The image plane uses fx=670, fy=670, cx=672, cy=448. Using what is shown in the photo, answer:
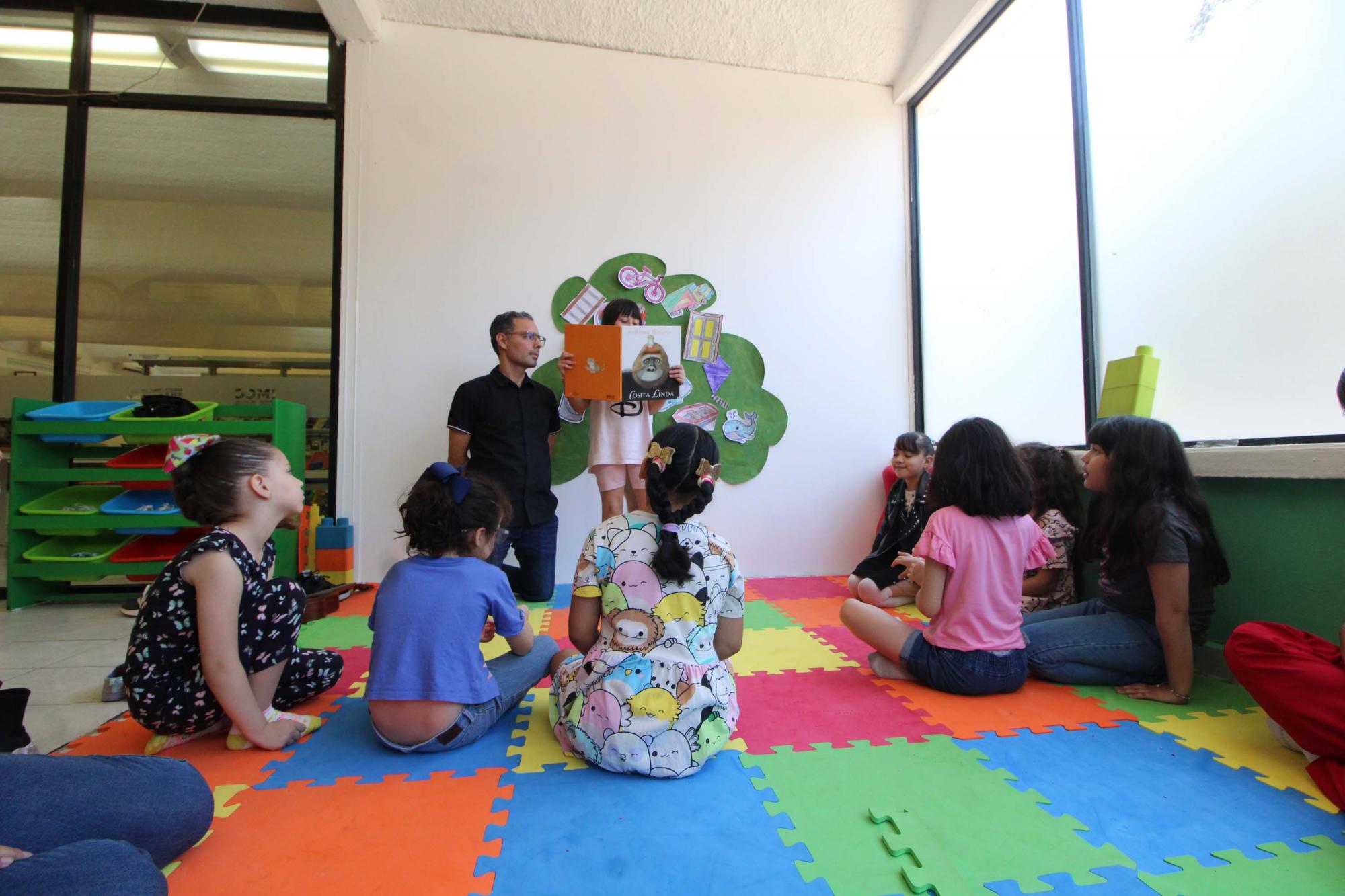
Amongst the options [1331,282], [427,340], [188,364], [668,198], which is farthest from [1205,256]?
[188,364]

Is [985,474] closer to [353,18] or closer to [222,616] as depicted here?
[222,616]

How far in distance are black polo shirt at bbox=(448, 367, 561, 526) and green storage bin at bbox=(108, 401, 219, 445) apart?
4.18 feet

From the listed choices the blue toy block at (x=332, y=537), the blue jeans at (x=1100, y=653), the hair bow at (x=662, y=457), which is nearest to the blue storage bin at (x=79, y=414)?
the blue toy block at (x=332, y=537)

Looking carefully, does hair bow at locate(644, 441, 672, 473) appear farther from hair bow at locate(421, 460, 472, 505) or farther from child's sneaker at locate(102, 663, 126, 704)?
child's sneaker at locate(102, 663, 126, 704)

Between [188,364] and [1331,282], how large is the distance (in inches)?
200

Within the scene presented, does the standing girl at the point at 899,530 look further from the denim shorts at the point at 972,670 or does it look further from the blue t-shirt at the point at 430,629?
the blue t-shirt at the point at 430,629

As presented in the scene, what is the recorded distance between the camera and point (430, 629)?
1.60 m

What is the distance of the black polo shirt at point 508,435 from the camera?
3.33m

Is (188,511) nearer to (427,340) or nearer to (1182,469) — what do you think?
(427,340)

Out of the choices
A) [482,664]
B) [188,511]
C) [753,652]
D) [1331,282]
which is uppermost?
[1331,282]

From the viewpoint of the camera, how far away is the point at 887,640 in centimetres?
219

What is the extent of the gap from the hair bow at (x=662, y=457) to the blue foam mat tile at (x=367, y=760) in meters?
0.79

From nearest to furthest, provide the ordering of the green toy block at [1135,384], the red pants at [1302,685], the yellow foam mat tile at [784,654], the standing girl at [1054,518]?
1. the red pants at [1302,685]
2. the yellow foam mat tile at [784,654]
3. the green toy block at [1135,384]
4. the standing girl at [1054,518]

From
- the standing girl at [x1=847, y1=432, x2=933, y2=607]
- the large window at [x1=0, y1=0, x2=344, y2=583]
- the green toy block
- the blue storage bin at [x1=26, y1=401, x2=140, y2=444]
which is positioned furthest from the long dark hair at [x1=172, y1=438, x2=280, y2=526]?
the green toy block
